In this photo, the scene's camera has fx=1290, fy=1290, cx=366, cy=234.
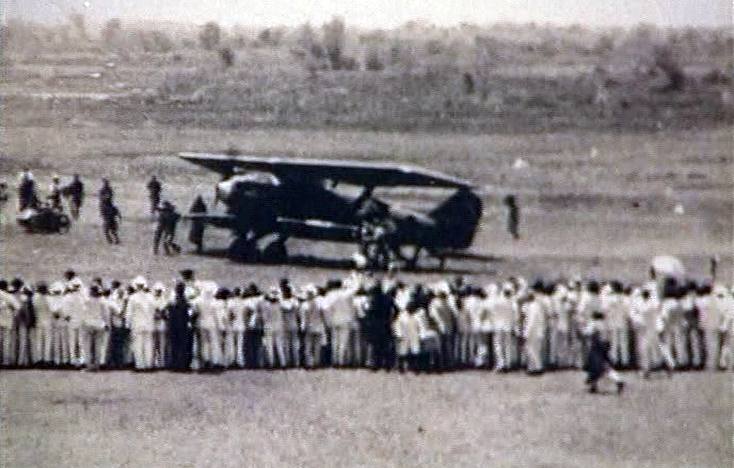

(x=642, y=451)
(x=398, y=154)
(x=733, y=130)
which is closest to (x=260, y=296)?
(x=398, y=154)

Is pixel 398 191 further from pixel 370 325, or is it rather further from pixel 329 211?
pixel 370 325

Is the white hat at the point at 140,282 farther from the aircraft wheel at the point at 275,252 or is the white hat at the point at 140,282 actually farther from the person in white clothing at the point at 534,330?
the person in white clothing at the point at 534,330

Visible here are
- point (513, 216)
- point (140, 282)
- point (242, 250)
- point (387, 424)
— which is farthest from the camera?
point (140, 282)

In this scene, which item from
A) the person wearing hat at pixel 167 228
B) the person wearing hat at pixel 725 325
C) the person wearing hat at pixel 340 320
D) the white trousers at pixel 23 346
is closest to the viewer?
the person wearing hat at pixel 725 325

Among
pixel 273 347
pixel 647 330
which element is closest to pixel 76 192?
pixel 273 347


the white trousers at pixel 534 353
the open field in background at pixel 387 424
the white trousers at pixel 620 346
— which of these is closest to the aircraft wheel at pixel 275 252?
the open field in background at pixel 387 424

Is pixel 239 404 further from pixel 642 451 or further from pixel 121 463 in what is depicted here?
pixel 642 451
